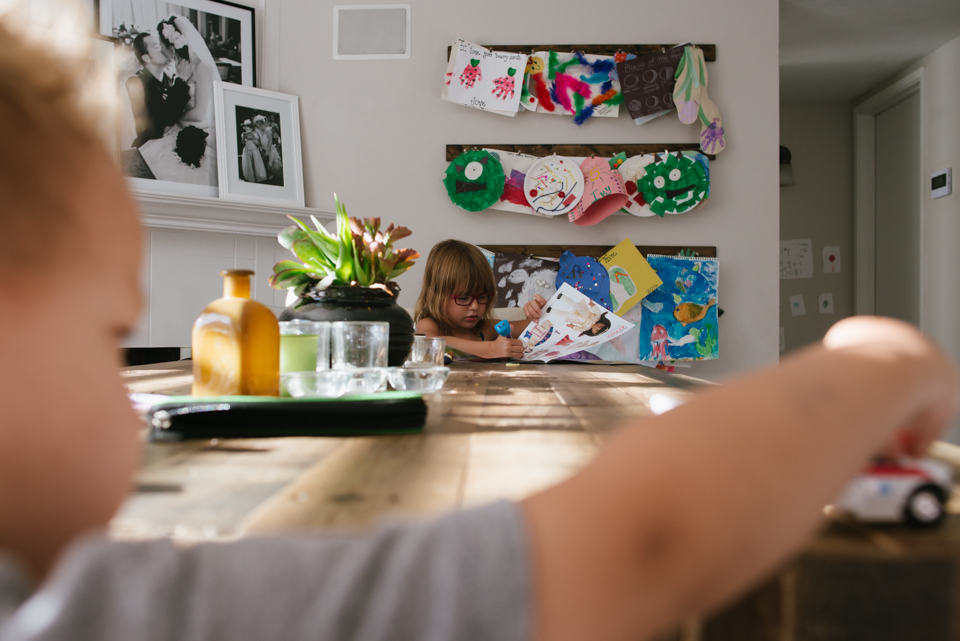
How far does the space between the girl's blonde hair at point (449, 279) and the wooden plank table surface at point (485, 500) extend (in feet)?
4.87

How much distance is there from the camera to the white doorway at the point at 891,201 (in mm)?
3596

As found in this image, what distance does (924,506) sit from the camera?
1.07ft

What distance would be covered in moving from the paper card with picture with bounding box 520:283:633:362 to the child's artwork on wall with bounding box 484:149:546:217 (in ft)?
2.85


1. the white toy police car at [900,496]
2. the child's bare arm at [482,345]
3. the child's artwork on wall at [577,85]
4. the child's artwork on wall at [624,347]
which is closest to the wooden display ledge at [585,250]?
the child's artwork on wall at [624,347]

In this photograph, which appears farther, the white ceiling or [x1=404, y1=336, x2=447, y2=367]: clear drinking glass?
the white ceiling

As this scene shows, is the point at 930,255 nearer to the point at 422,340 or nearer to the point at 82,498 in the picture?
the point at 422,340

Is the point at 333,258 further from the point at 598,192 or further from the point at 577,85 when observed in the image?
the point at 577,85

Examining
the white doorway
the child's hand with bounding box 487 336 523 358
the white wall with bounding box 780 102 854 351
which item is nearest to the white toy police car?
the child's hand with bounding box 487 336 523 358

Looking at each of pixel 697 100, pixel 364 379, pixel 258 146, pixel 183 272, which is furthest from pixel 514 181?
pixel 364 379

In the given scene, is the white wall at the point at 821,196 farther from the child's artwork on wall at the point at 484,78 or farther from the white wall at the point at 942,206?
the child's artwork on wall at the point at 484,78

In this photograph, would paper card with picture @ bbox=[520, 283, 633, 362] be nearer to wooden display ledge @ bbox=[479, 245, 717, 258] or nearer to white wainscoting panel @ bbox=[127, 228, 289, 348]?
wooden display ledge @ bbox=[479, 245, 717, 258]

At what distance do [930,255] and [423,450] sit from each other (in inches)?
156

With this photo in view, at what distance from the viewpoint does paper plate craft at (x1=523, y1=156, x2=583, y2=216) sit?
2715 millimetres

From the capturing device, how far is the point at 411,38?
9.29 feet
